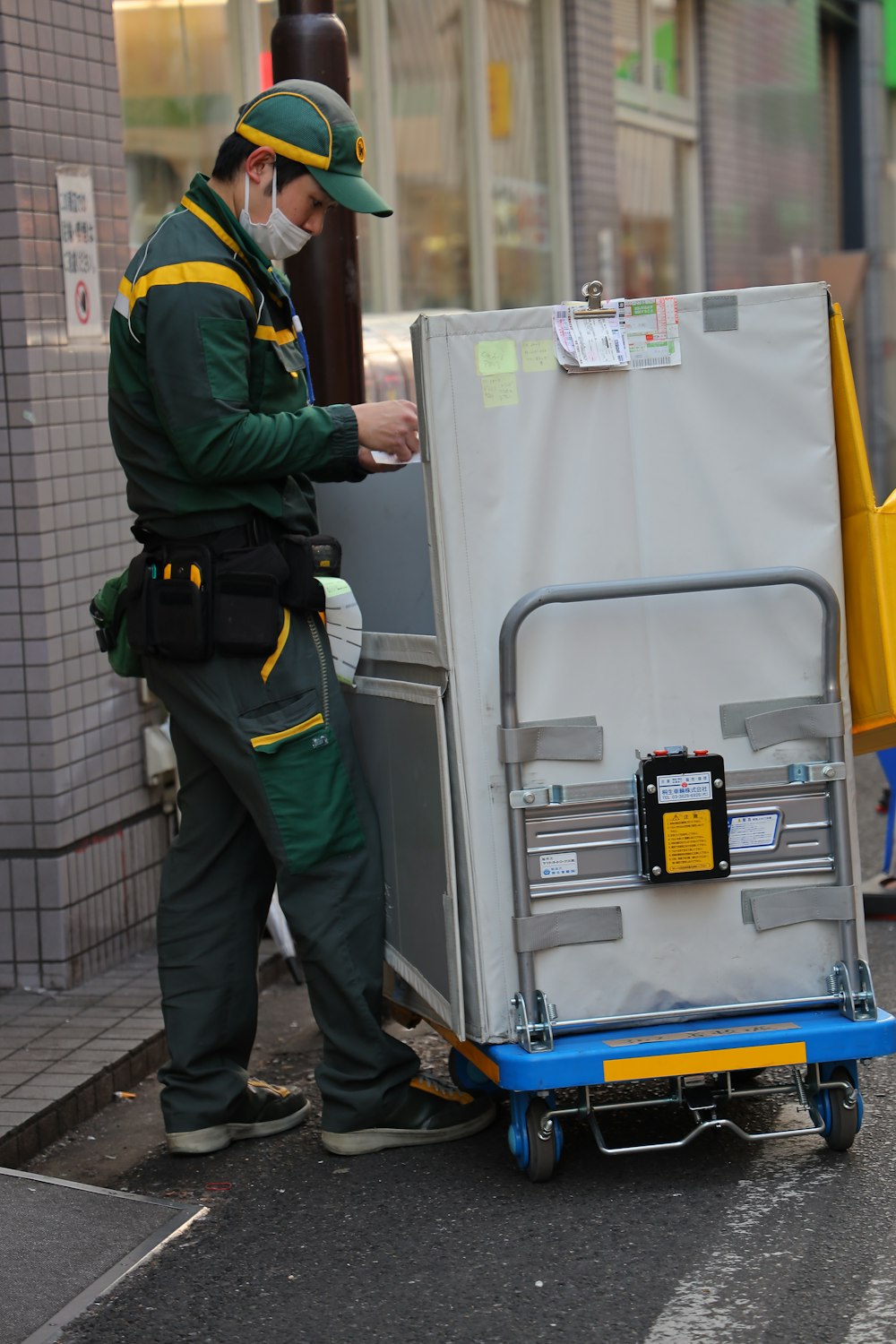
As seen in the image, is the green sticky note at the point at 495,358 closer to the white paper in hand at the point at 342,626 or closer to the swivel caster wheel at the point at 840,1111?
the white paper in hand at the point at 342,626

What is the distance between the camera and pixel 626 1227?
11.1 feet

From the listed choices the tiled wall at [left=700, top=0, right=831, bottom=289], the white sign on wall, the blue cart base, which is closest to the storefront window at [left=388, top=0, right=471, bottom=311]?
the white sign on wall

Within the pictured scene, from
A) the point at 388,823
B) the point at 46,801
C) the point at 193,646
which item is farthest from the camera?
the point at 46,801

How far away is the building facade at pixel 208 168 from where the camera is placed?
4.88 meters

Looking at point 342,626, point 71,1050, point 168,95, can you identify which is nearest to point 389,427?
point 342,626

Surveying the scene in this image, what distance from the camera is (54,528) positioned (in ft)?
16.1

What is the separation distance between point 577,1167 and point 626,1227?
12.4 inches

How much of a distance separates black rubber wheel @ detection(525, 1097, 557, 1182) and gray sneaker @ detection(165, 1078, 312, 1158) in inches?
29.3

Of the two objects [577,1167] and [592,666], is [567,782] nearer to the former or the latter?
[592,666]

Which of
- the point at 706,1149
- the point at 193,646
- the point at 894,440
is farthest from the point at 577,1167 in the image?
the point at 894,440

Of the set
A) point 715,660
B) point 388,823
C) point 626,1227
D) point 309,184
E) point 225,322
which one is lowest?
point 626,1227

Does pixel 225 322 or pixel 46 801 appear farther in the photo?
pixel 46 801

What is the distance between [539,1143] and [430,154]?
6.07 m

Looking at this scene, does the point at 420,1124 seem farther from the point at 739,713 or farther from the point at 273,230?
the point at 273,230
